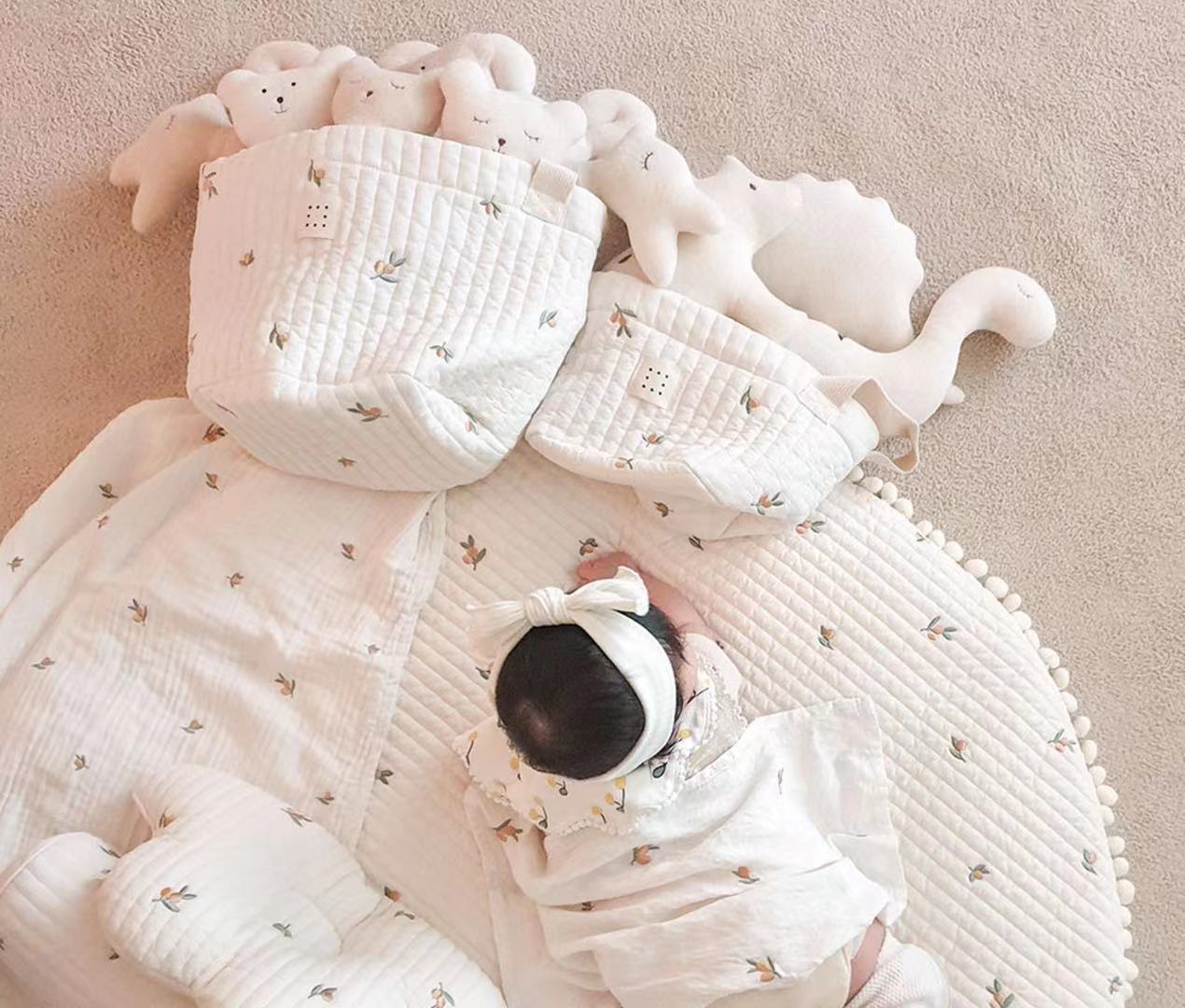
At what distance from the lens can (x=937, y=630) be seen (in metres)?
1.12

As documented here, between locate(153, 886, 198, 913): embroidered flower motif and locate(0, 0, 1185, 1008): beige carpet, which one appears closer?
locate(153, 886, 198, 913): embroidered flower motif

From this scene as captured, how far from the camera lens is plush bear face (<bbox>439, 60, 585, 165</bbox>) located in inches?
45.0

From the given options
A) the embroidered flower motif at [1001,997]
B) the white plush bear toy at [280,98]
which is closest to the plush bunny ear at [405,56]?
the white plush bear toy at [280,98]

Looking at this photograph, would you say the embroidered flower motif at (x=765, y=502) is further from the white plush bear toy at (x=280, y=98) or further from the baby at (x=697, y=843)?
the white plush bear toy at (x=280, y=98)

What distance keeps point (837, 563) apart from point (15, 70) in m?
1.16

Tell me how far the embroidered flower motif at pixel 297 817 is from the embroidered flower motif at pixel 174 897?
124 millimetres

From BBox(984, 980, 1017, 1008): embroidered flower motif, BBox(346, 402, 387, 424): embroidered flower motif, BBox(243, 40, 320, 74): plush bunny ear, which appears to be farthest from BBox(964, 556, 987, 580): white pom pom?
BBox(243, 40, 320, 74): plush bunny ear

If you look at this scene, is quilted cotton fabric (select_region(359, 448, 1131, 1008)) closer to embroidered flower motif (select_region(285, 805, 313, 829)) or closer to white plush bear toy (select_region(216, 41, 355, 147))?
embroidered flower motif (select_region(285, 805, 313, 829))

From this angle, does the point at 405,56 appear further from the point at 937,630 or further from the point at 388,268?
the point at 937,630

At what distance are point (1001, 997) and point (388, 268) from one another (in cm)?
90

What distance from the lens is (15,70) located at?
4.57 ft

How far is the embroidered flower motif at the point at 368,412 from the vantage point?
107 centimetres

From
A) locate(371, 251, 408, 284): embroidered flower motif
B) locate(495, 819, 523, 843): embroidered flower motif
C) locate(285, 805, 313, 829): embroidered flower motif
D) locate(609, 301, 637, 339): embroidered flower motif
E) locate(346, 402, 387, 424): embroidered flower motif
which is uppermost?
locate(609, 301, 637, 339): embroidered flower motif

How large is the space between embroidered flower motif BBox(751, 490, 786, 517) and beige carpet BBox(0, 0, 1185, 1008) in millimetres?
270
